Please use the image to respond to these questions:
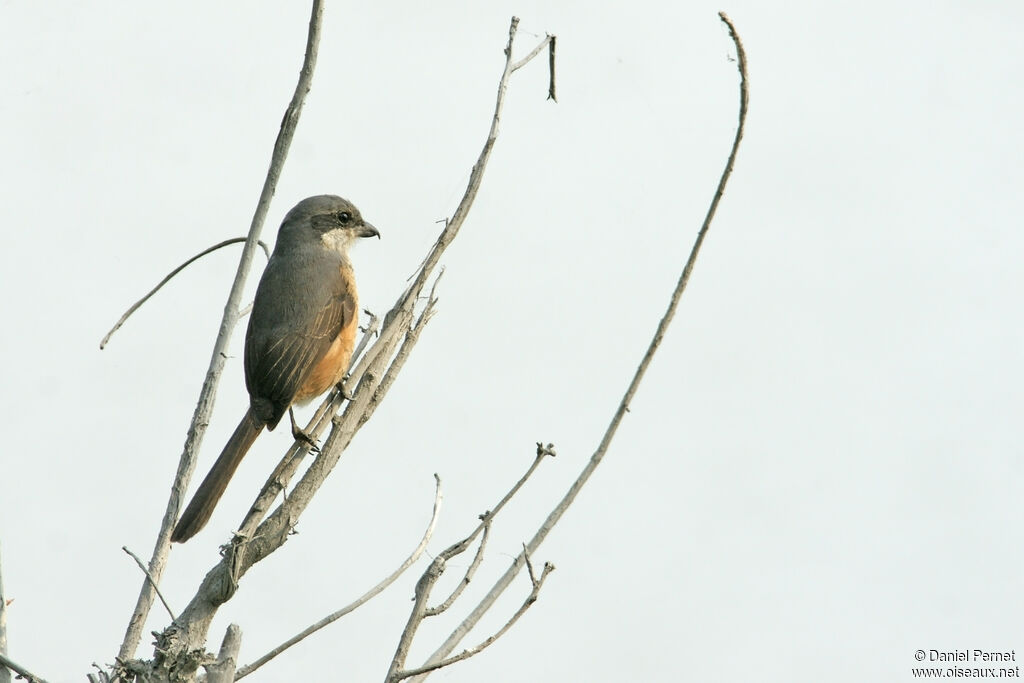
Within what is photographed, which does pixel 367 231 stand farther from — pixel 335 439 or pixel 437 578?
pixel 437 578

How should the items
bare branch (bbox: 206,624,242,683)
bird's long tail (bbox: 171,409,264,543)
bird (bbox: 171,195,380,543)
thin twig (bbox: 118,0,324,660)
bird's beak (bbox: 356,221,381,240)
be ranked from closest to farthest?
bare branch (bbox: 206,624,242,683) < thin twig (bbox: 118,0,324,660) < bird's long tail (bbox: 171,409,264,543) < bird (bbox: 171,195,380,543) < bird's beak (bbox: 356,221,381,240)

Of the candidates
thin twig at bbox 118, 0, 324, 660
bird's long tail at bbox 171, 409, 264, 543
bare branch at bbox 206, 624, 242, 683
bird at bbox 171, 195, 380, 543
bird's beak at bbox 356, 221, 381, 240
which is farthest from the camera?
bird's beak at bbox 356, 221, 381, 240

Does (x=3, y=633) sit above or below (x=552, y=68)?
below

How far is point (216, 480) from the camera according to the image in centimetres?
490

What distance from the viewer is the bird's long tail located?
4.58 m

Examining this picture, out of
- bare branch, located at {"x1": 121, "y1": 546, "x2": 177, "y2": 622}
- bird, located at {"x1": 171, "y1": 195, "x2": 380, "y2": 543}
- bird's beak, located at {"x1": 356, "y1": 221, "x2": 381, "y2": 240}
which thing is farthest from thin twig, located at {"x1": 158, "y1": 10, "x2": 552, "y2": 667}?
bird's beak, located at {"x1": 356, "y1": 221, "x2": 381, "y2": 240}

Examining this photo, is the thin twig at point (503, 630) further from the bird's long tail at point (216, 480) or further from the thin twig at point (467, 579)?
the bird's long tail at point (216, 480)

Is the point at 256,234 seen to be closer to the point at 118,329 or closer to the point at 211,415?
the point at 211,415

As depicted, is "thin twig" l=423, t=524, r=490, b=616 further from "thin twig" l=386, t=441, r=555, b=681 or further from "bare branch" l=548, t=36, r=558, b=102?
"bare branch" l=548, t=36, r=558, b=102

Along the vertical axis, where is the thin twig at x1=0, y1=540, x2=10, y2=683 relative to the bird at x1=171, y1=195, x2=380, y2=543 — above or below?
below

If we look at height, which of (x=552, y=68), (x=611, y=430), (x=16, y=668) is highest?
(x=552, y=68)

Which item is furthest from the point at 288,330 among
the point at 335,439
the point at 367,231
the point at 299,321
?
the point at 335,439

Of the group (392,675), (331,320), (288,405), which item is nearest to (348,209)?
(331,320)

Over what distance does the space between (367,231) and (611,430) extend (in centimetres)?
399
